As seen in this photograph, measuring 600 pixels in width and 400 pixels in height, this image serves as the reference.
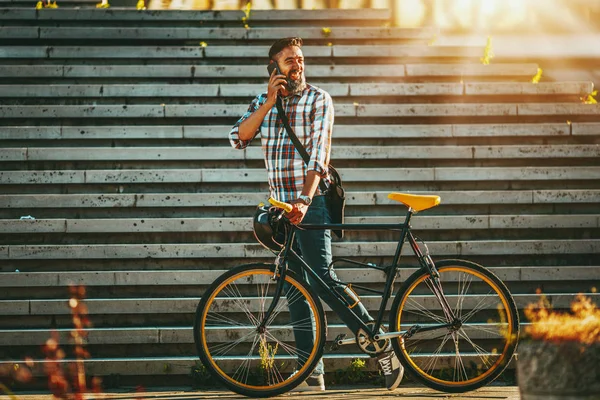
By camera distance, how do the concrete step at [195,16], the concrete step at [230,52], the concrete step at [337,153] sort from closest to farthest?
the concrete step at [337,153]
the concrete step at [230,52]
the concrete step at [195,16]

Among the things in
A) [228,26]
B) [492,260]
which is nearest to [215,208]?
[492,260]

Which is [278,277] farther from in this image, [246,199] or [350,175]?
[350,175]

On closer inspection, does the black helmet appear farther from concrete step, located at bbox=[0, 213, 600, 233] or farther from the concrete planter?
concrete step, located at bbox=[0, 213, 600, 233]

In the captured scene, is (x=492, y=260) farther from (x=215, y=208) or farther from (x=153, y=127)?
(x=153, y=127)

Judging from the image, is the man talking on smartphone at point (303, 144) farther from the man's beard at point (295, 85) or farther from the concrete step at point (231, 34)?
the concrete step at point (231, 34)

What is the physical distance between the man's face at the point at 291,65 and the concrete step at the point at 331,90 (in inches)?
130

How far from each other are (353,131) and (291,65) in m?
3.01

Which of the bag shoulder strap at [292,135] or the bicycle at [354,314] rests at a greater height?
the bag shoulder strap at [292,135]

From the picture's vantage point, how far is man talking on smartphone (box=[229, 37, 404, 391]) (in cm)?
442

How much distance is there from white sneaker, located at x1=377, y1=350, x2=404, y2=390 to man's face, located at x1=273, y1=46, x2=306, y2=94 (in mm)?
1700

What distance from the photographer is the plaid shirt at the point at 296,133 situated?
4.47 meters

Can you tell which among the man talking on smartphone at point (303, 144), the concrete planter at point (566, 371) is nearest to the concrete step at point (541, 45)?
the man talking on smartphone at point (303, 144)

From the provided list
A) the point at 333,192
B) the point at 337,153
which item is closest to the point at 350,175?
the point at 337,153

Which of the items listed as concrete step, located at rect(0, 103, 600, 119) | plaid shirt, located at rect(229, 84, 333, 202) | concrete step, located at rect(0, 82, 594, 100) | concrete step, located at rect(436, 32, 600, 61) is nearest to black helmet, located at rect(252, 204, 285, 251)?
plaid shirt, located at rect(229, 84, 333, 202)
